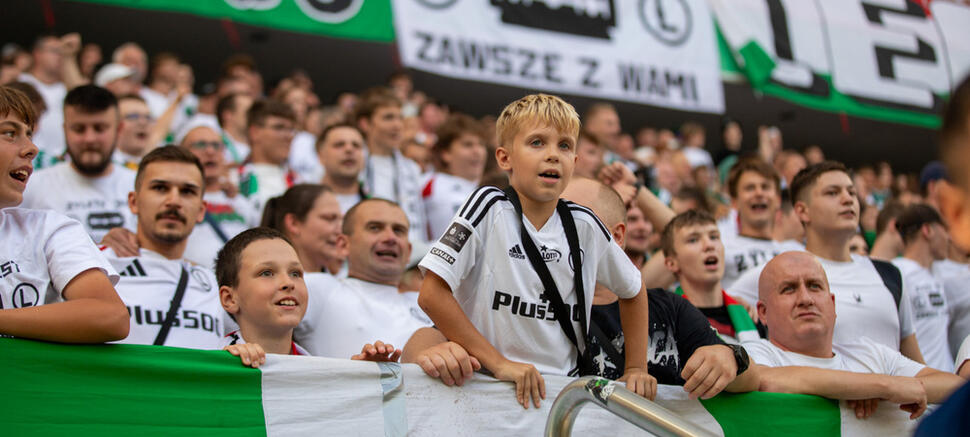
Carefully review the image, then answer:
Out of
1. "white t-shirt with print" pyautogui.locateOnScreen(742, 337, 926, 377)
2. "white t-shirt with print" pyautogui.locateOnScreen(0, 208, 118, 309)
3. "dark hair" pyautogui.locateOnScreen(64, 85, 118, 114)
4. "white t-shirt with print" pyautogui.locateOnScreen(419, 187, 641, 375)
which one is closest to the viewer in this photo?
"white t-shirt with print" pyautogui.locateOnScreen(0, 208, 118, 309)

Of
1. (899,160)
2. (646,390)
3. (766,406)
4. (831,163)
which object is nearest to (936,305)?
(831,163)

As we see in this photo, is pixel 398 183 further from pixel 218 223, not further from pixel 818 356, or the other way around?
pixel 818 356

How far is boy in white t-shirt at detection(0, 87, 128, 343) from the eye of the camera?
9.05 feet

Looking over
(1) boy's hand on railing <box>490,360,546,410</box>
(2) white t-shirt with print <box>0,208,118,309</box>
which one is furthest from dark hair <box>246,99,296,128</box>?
(1) boy's hand on railing <box>490,360,546,410</box>

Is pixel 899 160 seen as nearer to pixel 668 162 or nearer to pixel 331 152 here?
pixel 668 162

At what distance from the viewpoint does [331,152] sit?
6469 millimetres

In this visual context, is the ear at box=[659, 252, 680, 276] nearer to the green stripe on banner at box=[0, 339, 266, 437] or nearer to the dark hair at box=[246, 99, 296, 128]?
the green stripe on banner at box=[0, 339, 266, 437]

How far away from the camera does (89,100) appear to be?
205 inches

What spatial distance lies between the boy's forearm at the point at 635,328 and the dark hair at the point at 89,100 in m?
3.43

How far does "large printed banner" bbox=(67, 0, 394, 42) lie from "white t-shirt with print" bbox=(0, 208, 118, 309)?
20.0 ft

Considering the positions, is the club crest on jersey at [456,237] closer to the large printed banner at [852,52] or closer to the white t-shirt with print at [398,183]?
the white t-shirt with print at [398,183]

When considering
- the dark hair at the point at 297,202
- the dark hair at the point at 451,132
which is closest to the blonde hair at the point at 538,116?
the dark hair at the point at 297,202

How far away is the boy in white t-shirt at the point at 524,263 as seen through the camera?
306 centimetres

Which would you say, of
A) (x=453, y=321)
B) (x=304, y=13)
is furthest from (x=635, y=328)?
(x=304, y=13)
